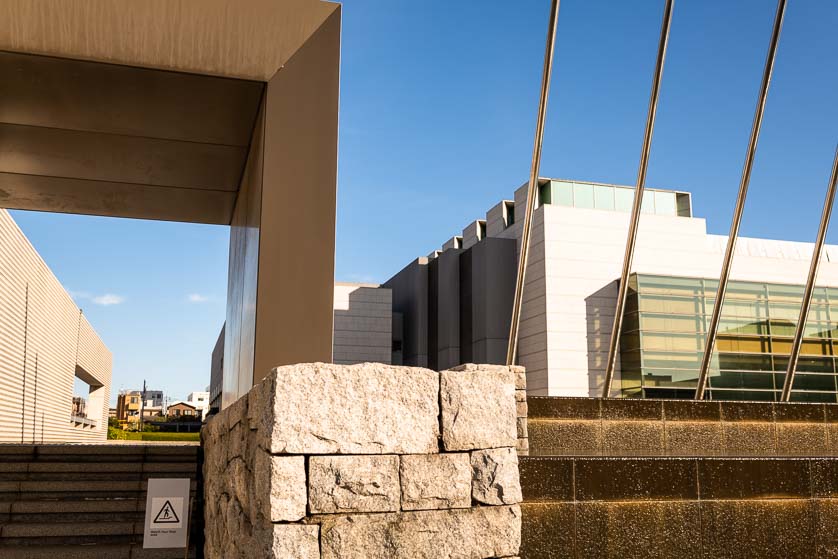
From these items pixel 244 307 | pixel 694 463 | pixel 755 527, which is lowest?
pixel 755 527

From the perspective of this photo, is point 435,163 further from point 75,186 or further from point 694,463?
point 694,463

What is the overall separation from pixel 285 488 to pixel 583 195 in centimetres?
A: 3346

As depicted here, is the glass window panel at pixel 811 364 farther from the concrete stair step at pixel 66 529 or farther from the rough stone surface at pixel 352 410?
the rough stone surface at pixel 352 410

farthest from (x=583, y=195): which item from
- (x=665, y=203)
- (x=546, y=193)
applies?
(x=665, y=203)

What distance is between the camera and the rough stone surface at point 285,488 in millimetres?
2412

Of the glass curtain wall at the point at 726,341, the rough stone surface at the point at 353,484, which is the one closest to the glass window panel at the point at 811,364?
the glass curtain wall at the point at 726,341

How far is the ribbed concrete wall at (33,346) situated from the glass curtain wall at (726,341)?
69.1 ft

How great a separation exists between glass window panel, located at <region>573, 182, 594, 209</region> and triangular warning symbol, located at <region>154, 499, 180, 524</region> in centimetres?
3116

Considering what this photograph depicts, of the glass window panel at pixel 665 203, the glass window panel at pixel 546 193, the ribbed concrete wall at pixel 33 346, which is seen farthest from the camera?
the glass window panel at pixel 665 203

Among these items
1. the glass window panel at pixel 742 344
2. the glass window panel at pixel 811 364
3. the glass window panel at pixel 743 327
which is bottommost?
the glass window panel at pixel 811 364

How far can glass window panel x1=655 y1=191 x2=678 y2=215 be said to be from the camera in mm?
36094

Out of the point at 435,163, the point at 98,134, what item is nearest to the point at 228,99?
the point at 98,134

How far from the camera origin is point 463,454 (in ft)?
9.02

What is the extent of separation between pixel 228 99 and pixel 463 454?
18.4 feet
